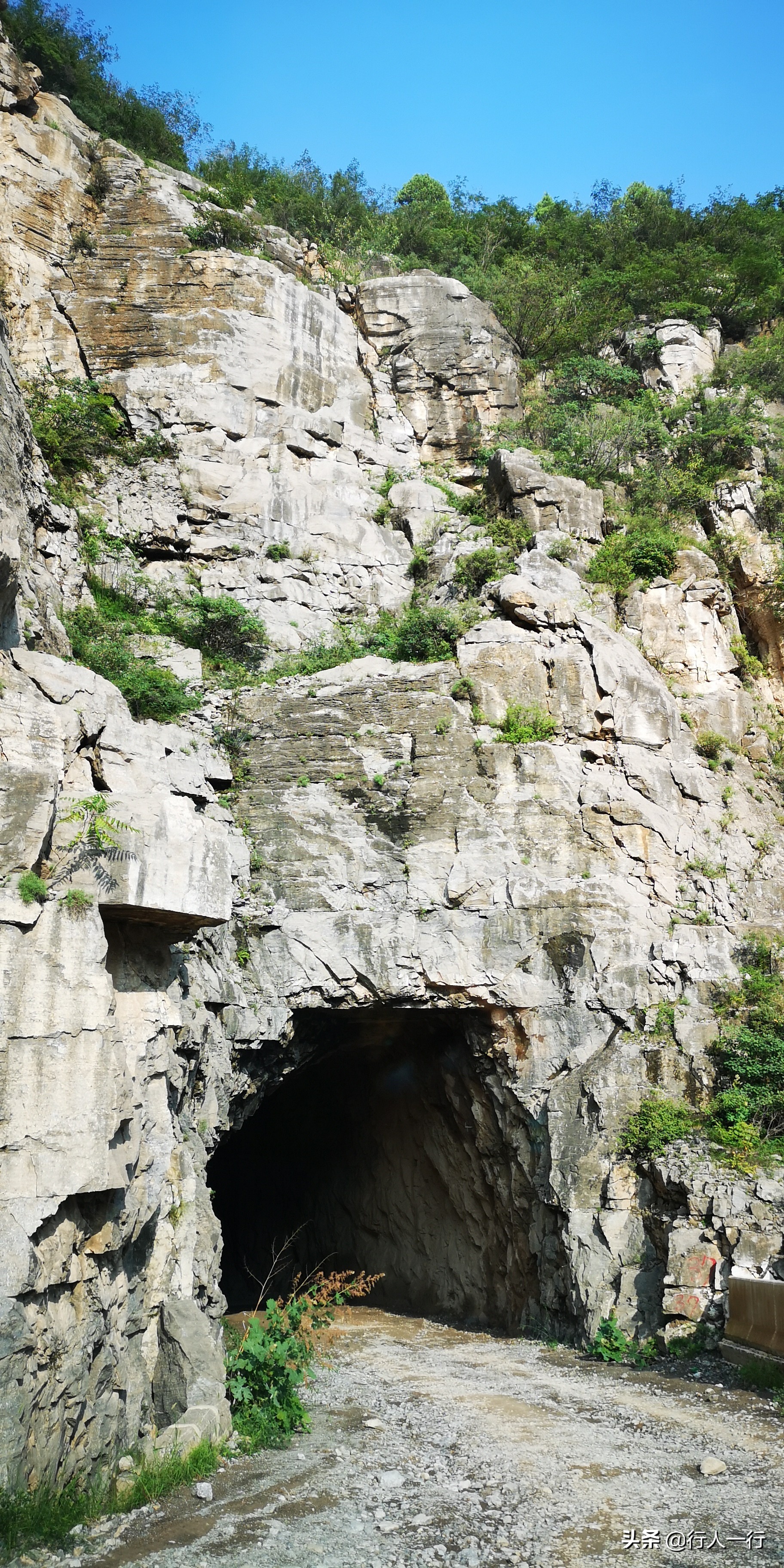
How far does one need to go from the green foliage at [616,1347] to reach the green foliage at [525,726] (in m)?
8.12

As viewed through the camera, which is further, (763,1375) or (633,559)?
(633,559)

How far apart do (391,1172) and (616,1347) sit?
684 cm

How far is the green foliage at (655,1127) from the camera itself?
12.7 meters

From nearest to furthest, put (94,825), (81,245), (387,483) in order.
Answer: (94,825) < (81,245) < (387,483)

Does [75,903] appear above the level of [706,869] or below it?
below

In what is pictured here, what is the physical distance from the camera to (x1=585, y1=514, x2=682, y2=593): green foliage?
60.5ft

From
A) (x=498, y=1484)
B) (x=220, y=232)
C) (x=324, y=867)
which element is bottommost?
(x=498, y=1484)

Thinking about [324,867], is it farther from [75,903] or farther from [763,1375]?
[763,1375]

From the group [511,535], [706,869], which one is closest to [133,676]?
[511,535]

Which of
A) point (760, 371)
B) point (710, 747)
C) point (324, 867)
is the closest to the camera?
point (324, 867)

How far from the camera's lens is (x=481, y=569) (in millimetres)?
17875

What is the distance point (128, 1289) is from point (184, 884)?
3.53 meters

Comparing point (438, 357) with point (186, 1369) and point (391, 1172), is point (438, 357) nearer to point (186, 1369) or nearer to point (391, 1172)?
point (391, 1172)

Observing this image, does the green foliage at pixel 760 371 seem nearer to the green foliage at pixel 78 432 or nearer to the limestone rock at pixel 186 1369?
the green foliage at pixel 78 432
